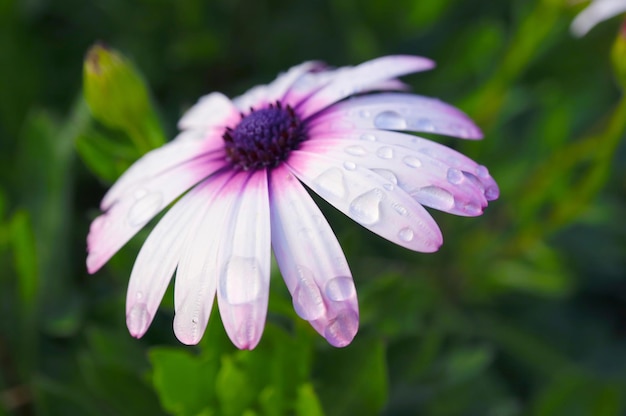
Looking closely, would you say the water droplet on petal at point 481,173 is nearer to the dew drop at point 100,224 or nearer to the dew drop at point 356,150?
the dew drop at point 356,150

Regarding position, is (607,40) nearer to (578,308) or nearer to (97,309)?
(578,308)

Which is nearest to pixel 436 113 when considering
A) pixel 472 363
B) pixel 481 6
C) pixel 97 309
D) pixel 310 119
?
pixel 310 119

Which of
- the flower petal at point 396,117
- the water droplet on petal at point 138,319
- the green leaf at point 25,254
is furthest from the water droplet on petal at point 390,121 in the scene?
the green leaf at point 25,254

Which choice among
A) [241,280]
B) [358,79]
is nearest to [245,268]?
[241,280]

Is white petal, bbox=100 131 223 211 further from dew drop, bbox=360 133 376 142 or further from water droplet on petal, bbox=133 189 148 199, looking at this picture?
dew drop, bbox=360 133 376 142

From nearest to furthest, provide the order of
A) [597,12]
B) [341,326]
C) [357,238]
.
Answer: [341,326] < [357,238] < [597,12]

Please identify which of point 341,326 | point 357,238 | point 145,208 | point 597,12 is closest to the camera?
point 341,326

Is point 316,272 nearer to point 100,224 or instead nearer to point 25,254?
point 100,224
